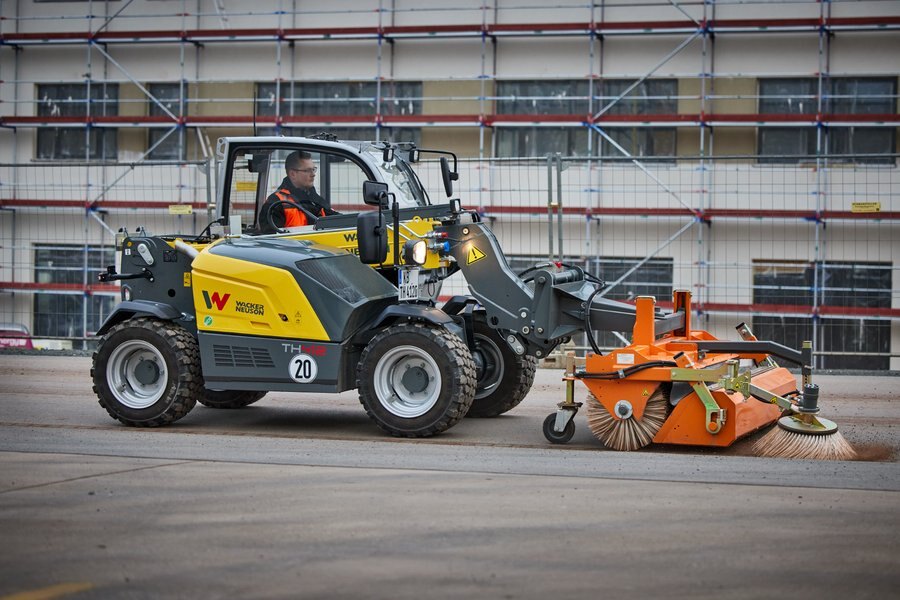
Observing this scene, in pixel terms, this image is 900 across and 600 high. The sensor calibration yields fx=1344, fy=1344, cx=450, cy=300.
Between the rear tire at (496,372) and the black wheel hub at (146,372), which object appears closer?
the black wheel hub at (146,372)

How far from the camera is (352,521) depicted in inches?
281

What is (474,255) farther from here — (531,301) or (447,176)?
(447,176)

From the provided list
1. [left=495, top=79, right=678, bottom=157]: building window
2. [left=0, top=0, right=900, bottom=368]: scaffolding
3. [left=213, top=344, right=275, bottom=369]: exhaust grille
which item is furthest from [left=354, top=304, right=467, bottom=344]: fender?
[left=495, top=79, right=678, bottom=157]: building window

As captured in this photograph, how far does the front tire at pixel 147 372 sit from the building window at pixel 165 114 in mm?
19932

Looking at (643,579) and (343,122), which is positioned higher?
(343,122)

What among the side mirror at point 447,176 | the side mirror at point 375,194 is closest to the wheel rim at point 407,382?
the side mirror at point 375,194

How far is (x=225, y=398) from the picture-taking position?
12.4m

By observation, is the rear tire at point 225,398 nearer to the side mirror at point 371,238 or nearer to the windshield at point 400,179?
the windshield at point 400,179

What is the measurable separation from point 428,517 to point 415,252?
3.75 m

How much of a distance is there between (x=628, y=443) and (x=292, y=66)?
21.6 m

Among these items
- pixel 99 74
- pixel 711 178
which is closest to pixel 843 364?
pixel 711 178

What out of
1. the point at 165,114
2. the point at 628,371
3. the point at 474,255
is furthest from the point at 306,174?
the point at 165,114

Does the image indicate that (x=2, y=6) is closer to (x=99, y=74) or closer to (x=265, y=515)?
(x=99, y=74)

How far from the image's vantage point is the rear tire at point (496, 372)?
11.7 m
